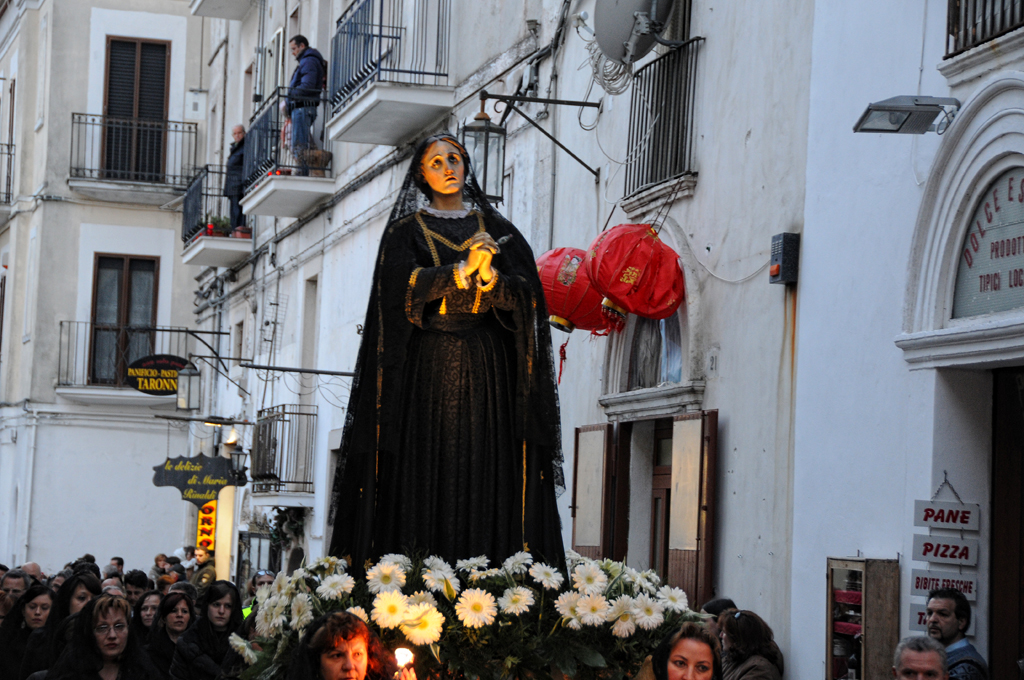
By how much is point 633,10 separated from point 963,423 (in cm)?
441

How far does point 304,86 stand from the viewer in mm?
19062

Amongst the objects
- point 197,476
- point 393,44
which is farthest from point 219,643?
point 197,476

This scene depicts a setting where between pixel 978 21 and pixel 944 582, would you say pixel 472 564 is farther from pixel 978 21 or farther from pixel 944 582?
pixel 978 21

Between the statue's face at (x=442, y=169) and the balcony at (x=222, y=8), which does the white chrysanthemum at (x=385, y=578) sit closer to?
the statue's face at (x=442, y=169)

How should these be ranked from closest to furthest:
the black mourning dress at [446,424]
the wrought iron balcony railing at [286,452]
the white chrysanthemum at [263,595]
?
the white chrysanthemum at [263,595] → the black mourning dress at [446,424] → the wrought iron balcony railing at [286,452]

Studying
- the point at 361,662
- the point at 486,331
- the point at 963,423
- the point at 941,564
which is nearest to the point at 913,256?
the point at 963,423

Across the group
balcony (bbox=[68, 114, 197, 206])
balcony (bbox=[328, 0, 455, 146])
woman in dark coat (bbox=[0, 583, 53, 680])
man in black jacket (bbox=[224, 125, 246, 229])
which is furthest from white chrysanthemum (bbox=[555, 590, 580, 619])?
balcony (bbox=[68, 114, 197, 206])

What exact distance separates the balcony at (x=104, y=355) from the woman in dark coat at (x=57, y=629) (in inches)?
708

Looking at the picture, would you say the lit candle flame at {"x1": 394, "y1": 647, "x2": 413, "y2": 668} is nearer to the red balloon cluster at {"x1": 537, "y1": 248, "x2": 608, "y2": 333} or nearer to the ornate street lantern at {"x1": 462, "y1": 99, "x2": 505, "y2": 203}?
the red balloon cluster at {"x1": 537, "y1": 248, "x2": 608, "y2": 333}

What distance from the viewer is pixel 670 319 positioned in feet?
35.5

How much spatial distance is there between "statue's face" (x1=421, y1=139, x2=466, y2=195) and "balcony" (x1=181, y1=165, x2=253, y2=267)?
1720cm

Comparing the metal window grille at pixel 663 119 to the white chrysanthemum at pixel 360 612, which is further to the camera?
the metal window grille at pixel 663 119

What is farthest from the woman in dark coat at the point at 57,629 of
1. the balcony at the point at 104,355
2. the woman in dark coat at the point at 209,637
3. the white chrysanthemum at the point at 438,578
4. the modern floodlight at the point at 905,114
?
the balcony at the point at 104,355

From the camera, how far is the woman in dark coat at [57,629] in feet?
27.3
